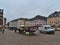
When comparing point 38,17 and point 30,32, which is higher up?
point 38,17

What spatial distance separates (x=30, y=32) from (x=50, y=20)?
84987 millimetres

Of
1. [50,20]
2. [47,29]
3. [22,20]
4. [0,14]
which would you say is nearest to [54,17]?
[50,20]

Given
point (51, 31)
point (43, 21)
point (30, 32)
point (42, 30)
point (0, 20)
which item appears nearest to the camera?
point (30, 32)

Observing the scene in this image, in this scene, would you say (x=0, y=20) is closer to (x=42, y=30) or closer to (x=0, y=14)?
(x=0, y=14)

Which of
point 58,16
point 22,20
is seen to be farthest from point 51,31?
point 22,20

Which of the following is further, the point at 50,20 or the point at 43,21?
the point at 43,21

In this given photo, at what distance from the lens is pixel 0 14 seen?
5862cm

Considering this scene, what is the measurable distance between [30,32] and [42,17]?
10343 cm

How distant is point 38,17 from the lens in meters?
143

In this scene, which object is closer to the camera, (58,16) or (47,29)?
(47,29)

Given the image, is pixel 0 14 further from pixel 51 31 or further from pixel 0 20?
pixel 51 31

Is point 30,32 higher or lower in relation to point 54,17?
lower

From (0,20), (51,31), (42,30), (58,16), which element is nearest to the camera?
(51,31)

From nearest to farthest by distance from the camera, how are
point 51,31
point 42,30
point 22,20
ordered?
point 51,31, point 42,30, point 22,20
